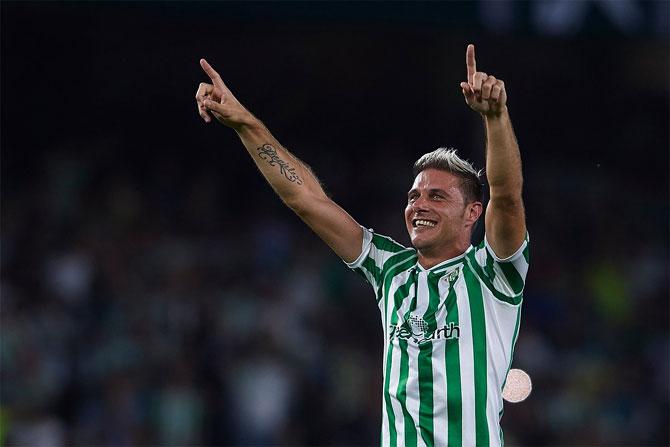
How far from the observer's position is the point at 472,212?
17.1ft

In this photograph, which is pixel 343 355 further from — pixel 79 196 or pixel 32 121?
pixel 32 121

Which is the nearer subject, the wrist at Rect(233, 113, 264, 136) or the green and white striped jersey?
the green and white striped jersey

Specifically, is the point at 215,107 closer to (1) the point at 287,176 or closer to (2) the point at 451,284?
(1) the point at 287,176

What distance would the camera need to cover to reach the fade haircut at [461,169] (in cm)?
519

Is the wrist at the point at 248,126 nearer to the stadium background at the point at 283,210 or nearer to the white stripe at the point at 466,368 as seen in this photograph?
the white stripe at the point at 466,368

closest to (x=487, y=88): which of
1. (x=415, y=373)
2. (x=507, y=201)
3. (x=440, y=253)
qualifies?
(x=507, y=201)

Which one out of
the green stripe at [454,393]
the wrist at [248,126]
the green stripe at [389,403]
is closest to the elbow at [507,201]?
the green stripe at [454,393]

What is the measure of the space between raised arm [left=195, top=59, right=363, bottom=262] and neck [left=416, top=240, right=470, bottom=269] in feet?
1.09

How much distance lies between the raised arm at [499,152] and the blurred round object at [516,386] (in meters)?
0.72

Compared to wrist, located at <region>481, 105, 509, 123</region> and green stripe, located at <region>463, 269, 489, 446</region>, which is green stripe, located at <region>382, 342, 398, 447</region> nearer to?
green stripe, located at <region>463, 269, 489, 446</region>

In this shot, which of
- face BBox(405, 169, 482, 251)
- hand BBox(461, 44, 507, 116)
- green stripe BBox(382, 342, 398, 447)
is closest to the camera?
hand BBox(461, 44, 507, 116)

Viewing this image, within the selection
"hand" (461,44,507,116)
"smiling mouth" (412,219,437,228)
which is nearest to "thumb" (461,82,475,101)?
"hand" (461,44,507,116)

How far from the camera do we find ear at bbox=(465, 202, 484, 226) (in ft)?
17.0

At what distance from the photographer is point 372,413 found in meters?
10.6
